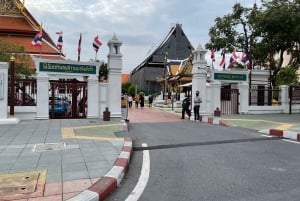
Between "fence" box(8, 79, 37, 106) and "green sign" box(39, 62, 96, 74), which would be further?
"green sign" box(39, 62, 96, 74)

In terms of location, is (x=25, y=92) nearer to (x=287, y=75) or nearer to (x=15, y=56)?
(x=15, y=56)

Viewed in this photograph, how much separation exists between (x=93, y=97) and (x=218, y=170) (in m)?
11.6

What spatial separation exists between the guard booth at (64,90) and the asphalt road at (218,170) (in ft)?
25.7

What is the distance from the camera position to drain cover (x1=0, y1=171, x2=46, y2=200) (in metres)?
4.80

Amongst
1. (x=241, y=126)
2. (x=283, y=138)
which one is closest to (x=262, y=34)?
(x=241, y=126)

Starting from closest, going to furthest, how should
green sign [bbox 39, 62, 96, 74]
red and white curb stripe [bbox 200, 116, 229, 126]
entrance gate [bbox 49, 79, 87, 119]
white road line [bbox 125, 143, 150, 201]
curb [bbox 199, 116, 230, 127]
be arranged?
white road line [bbox 125, 143, 150, 201]
curb [bbox 199, 116, 230, 127]
red and white curb stripe [bbox 200, 116, 229, 126]
green sign [bbox 39, 62, 96, 74]
entrance gate [bbox 49, 79, 87, 119]

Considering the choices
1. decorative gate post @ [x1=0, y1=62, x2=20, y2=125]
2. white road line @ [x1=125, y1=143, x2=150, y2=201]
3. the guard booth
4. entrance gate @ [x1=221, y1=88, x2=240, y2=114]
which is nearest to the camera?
white road line @ [x1=125, y1=143, x2=150, y2=201]

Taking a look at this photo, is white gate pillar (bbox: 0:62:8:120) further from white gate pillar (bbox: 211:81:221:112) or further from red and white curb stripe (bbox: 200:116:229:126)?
white gate pillar (bbox: 211:81:221:112)

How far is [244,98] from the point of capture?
67.8 feet

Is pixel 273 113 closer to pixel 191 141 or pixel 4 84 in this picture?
pixel 191 141

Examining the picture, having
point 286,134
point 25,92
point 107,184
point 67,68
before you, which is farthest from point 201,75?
point 107,184

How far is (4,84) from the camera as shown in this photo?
14.5 meters

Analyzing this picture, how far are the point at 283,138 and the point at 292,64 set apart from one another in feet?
65.9

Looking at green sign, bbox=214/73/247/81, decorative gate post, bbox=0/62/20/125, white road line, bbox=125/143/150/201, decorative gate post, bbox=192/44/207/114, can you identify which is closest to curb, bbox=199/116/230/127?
decorative gate post, bbox=192/44/207/114
